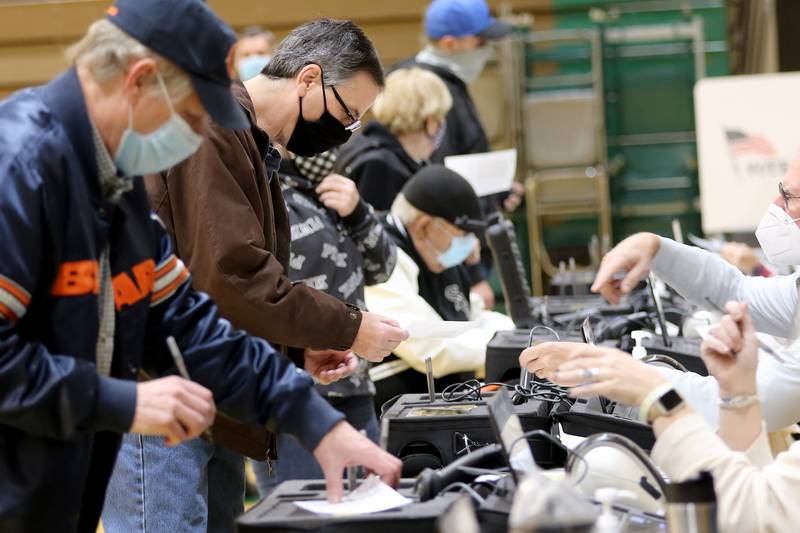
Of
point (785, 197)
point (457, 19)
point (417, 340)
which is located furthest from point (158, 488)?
point (457, 19)

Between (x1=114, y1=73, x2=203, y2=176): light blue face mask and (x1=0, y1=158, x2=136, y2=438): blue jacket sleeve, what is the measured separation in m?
0.14

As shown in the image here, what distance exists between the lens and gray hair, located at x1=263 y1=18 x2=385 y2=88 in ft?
7.84

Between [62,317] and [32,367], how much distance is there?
0.10 m

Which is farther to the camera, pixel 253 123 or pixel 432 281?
pixel 432 281

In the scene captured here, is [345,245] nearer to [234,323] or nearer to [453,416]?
[234,323]

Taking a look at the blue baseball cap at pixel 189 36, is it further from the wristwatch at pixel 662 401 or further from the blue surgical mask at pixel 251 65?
the blue surgical mask at pixel 251 65

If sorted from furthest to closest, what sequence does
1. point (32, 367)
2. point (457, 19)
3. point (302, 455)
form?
point (457, 19) → point (302, 455) → point (32, 367)

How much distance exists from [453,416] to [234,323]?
494mm

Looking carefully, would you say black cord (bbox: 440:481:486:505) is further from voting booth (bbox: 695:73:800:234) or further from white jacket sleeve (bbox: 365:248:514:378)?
voting booth (bbox: 695:73:800:234)

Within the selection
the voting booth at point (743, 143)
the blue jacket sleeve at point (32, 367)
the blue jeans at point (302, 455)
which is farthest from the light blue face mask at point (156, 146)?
the voting booth at point (743, 143)

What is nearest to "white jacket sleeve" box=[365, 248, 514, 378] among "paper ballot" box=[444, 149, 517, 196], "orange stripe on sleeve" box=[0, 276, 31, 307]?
"paper ballot" box=[444, 149, 517, 196]

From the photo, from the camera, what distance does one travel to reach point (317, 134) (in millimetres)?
→ 2457

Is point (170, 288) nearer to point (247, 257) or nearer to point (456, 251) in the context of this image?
point (247, 257)

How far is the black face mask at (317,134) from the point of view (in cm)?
243
